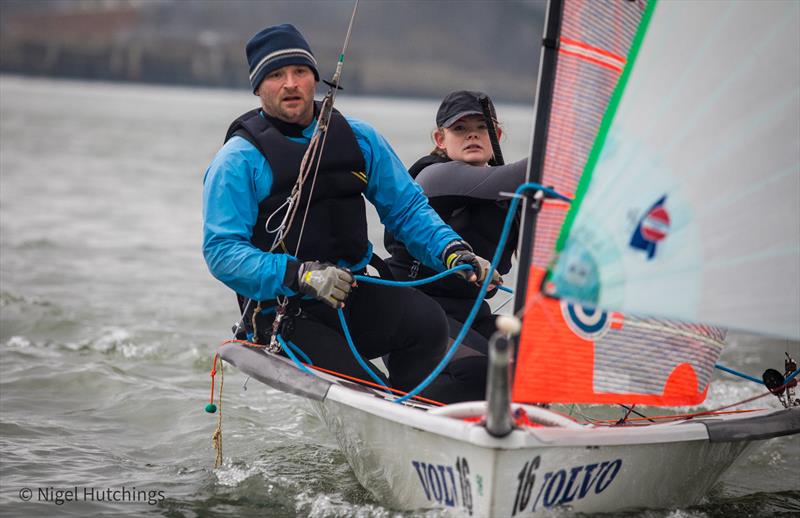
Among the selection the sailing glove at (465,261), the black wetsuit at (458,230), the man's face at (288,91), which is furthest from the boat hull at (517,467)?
the man's face at (288,91)

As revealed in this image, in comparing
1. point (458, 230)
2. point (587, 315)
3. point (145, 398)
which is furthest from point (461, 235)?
point (145, 398)

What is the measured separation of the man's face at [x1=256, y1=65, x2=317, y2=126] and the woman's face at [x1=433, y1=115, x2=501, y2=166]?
0.84m

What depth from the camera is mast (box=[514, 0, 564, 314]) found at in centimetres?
329

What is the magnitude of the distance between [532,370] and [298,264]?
1003 mm

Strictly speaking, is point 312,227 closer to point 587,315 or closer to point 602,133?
point 587,315

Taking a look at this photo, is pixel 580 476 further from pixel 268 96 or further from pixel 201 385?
pixel 201 385

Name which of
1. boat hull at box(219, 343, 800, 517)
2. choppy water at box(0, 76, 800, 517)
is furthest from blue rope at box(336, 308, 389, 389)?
choppy water at box(0, 76, 800, 517)

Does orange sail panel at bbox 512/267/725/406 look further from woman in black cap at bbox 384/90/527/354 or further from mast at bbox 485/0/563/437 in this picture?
woman in black cap at bbox 384/90/527/354

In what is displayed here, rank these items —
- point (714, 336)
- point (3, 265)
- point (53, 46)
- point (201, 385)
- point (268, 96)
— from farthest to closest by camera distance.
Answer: point (53, 46)
point (3, 265)
point (201, 385)
point (268, 96)
point (714, 336)

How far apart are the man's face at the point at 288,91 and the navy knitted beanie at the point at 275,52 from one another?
3cm

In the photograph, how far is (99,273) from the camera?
9.64 meters

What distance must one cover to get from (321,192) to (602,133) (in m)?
1.30

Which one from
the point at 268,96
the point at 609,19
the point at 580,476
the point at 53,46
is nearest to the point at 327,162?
the point at 268,96

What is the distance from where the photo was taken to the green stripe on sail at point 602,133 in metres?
2.97
